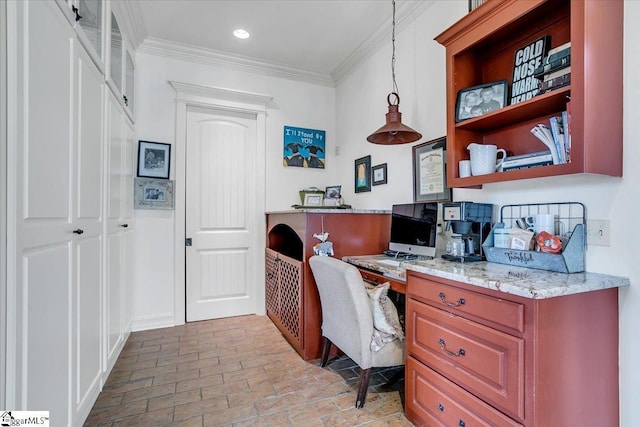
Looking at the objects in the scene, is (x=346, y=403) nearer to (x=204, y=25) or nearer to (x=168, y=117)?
(x=168, y=117)

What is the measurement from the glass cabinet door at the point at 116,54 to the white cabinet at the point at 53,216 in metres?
0.55

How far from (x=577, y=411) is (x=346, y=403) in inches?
46.2

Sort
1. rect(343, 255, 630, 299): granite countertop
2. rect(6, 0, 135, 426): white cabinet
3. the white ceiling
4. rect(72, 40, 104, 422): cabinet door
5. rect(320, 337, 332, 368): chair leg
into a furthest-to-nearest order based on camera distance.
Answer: the white ceiling → rect(320, 337, 332, 368): chair leg → rect(72, 40, 104, 422): cabinet door → rect(343, 255, 630, 299): granite countertop → rect(6, 0, 135, 426): white cabinet

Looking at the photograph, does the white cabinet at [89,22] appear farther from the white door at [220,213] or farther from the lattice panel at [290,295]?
the lattice panel at [290,295]

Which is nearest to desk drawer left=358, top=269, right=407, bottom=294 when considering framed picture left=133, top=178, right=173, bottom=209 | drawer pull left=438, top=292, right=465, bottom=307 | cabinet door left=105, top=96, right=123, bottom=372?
drawer pull left=438, top=292, right=465, bottom=307

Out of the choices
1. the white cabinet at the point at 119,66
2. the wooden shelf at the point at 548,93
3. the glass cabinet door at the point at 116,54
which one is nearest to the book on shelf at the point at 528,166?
the wooden shelf at the point at 548,93

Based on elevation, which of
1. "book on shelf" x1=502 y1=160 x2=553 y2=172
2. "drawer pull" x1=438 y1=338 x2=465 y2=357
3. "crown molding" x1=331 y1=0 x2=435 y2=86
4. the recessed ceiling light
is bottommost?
"drawer pull" x1=438 y1=338 x2=465 y2=357

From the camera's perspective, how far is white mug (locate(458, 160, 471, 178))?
6.13 ft

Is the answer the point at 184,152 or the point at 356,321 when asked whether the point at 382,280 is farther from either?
the point at 184,152

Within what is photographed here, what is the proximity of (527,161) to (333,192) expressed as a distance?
2.42 metres

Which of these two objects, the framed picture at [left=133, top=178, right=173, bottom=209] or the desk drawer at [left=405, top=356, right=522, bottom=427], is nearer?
the desk drawer at [left=405, top=356, right=522, bottom=427]

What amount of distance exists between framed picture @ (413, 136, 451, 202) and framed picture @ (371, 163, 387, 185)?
48 cm

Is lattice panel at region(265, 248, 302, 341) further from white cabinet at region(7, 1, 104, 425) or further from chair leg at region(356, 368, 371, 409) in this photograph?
white cabinet at region(7, 1, 104, 425)

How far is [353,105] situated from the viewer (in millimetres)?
3670
